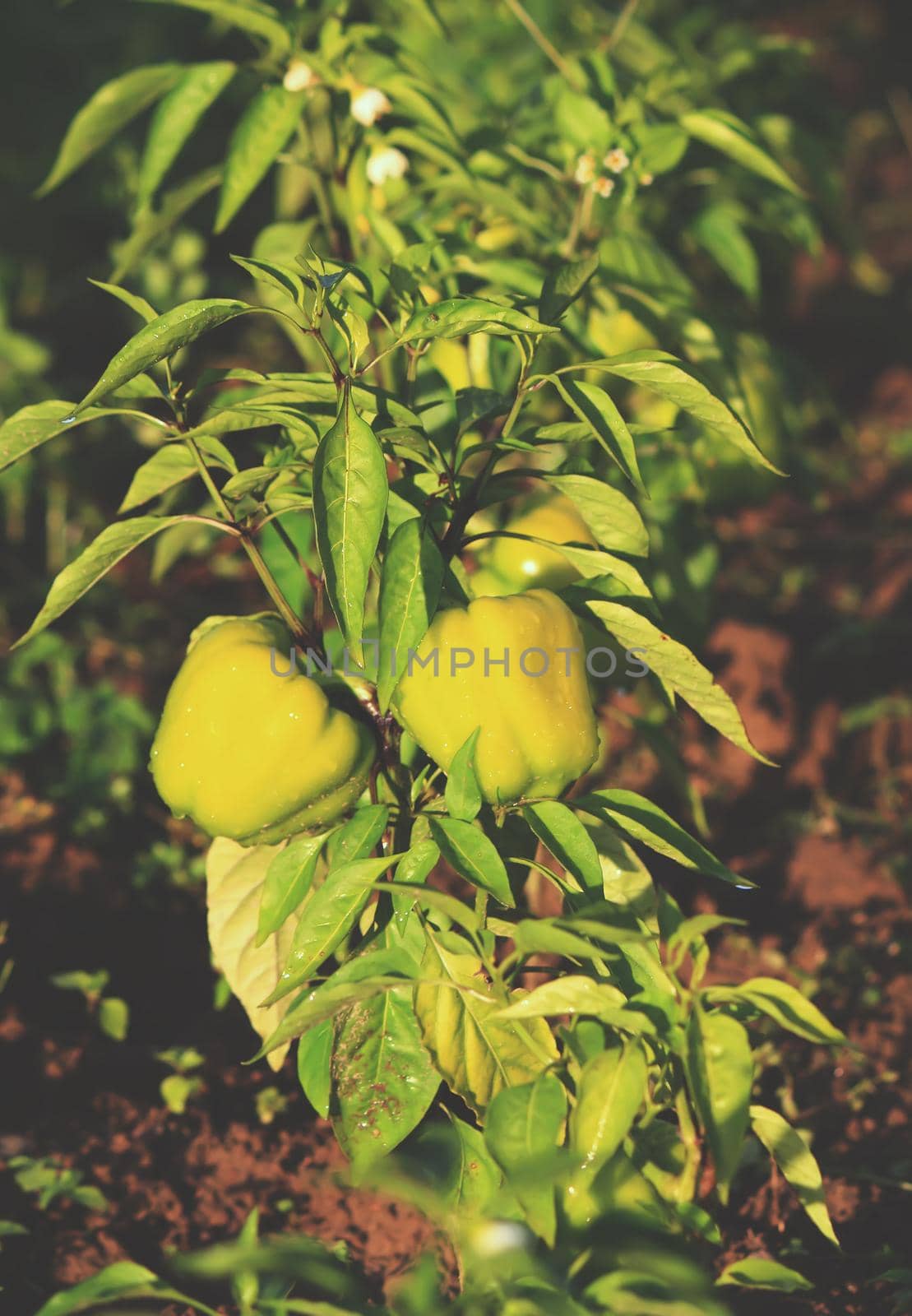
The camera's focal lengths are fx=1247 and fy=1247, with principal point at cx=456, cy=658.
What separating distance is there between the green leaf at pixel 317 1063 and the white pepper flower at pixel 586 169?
44.4 inches

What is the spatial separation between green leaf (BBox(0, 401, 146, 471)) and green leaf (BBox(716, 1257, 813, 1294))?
91 cm

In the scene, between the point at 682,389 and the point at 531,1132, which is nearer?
the point at 531,1132

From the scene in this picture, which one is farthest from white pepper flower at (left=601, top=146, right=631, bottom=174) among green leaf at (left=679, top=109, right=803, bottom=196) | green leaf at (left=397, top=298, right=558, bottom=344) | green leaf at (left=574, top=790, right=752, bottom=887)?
green leaf at (left=574, top=790, right=752, bottom=887)

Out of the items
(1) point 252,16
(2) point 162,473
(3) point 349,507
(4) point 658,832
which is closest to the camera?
(3) point 349,507

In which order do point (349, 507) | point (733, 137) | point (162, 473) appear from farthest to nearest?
point (733, 137) < point (162, 473) < point (349, 507)

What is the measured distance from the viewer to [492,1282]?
895 mm

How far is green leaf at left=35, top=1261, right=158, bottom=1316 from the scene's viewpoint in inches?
36.1

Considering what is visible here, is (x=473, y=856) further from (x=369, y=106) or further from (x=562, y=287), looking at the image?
(x=369, y=106)

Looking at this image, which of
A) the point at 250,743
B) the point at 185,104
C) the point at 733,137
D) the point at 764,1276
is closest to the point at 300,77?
the point at 185,104

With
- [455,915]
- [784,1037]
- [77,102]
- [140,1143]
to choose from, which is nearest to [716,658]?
[784,1037]

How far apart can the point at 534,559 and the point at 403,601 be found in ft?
1.18

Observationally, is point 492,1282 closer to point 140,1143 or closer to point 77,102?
point 140,1143

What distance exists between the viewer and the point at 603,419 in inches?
48.2

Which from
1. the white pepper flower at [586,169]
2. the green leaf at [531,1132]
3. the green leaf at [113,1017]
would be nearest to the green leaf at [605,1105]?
the green leaf at [531,1132]
